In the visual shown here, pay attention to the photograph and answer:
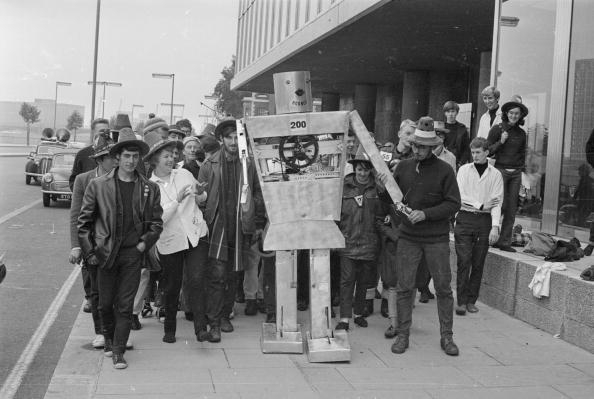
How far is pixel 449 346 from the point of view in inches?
241

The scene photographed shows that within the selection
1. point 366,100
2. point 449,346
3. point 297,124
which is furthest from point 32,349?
point 366,100

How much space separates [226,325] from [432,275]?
77.4 inches

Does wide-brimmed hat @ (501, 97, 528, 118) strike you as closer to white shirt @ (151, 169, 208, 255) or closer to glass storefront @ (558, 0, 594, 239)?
glass storefront @ (558, 0, 594, 239)

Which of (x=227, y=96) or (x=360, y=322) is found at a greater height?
(x=227, y=96)

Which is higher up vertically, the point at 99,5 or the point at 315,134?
the point at 99,5

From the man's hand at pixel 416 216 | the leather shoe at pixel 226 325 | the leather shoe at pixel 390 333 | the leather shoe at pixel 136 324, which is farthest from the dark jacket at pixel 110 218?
the leather shoe at pixel 390 333

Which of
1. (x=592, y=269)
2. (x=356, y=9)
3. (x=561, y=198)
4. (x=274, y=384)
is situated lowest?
(x=274, y=384)

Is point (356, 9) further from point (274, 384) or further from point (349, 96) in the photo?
point (349, 96)

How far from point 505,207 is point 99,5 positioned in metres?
27.1

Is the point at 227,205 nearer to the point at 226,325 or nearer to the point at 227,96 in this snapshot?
the point at 226,325

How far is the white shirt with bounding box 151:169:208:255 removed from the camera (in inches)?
236

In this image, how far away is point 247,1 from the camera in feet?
120

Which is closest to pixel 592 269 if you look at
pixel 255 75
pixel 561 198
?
pixel 561 198

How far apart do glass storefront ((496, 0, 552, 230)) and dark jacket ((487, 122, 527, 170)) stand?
45cm
